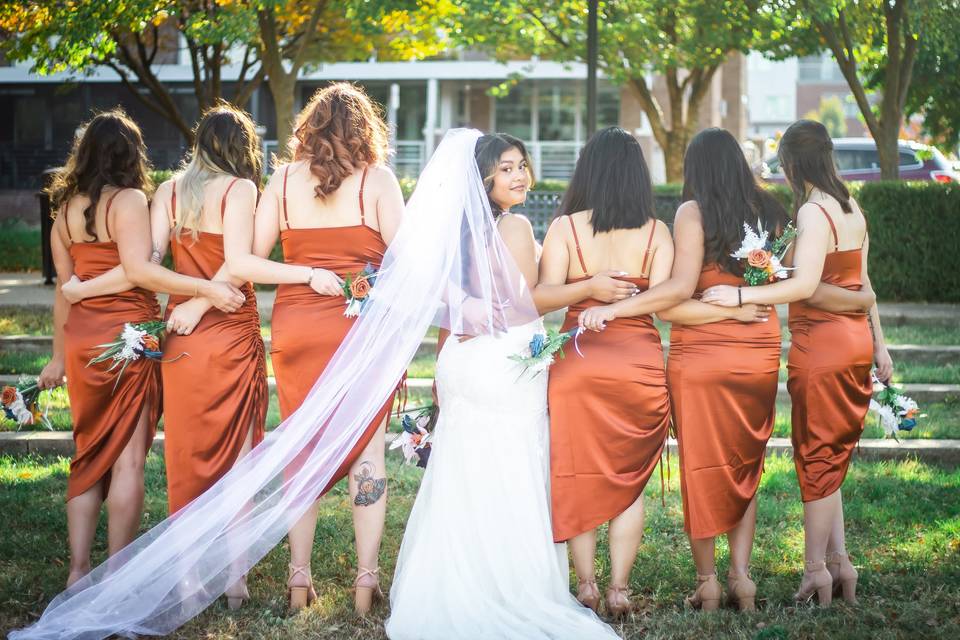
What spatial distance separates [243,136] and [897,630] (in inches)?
137

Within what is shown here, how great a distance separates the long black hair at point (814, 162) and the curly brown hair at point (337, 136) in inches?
73.2

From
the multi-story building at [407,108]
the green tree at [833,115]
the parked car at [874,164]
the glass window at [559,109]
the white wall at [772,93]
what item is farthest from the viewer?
the white wall at [772,93]

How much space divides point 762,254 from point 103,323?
295 cm

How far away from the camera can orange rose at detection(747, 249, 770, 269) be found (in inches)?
170

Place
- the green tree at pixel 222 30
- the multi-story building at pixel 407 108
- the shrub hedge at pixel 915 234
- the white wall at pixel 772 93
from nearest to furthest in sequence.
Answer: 1. the shrub hedge at pixel 915 234
2. the green tree at pixel 222 30
3. the multi-story building at pixel 407 108
4. the white wall at pixel 772 93

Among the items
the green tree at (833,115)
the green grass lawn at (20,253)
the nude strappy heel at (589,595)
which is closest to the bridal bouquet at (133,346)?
the nude strappy heel at (589,595)

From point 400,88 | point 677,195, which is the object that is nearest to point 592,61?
point 677,195

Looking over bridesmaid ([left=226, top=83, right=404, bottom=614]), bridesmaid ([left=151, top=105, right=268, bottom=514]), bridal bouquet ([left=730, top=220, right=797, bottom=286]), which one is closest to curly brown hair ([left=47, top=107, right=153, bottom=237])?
bridesmaid ([left=151, top=105, right=268, bottom=514])

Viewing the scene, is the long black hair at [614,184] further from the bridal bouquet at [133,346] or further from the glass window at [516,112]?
the glass window at [516,112]

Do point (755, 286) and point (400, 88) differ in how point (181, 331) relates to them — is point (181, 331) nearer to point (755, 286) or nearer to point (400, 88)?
point (755, 286)

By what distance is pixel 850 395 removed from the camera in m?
4.68

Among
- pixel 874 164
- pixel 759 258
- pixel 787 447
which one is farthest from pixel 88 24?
pixel 874 164

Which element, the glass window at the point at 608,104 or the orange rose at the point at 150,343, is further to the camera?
the glass window at the point at 608,104

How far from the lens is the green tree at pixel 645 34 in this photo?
52.0 feet
